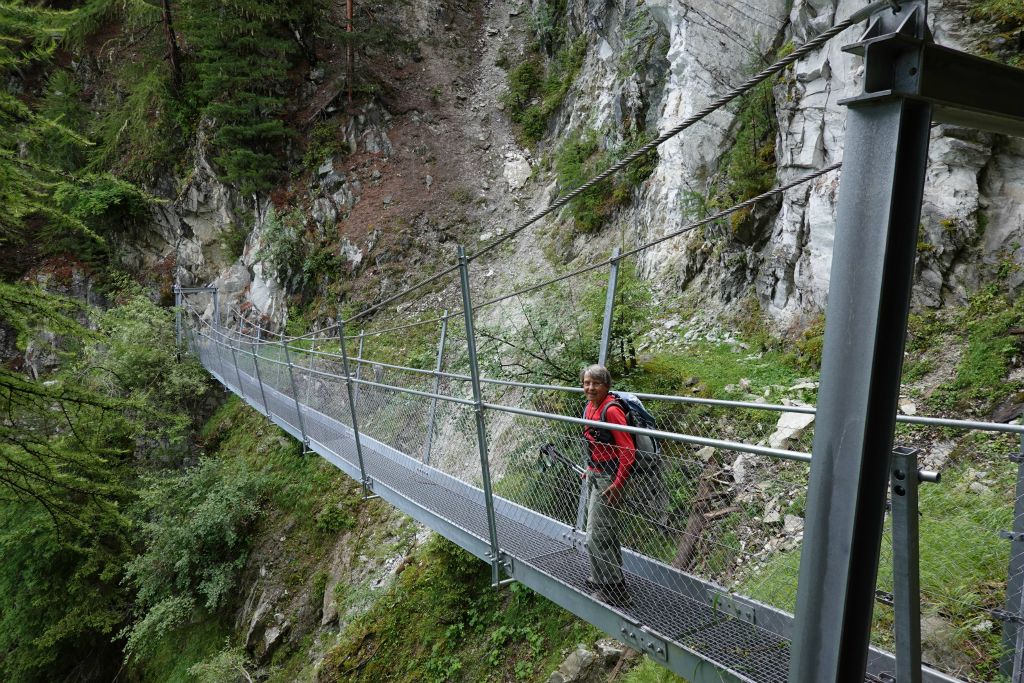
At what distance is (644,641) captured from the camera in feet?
5.94

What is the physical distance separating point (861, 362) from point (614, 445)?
45.5 inches

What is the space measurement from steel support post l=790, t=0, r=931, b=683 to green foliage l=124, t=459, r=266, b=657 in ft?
25.2

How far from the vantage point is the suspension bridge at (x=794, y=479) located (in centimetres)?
80

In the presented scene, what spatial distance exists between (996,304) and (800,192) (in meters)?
1.51

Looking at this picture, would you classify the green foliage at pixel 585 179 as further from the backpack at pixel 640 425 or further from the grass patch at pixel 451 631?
the backpack at pixel 640 425

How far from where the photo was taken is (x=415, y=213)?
1125 cm

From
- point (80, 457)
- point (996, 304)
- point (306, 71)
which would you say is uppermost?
point (306, 71)

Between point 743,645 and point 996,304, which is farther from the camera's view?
point 996,304

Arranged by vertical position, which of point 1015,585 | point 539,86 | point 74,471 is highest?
point 539,86

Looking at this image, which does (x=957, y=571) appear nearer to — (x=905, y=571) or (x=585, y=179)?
(x=905, y=571)

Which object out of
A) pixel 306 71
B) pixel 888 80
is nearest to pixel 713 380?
pixel 888 80

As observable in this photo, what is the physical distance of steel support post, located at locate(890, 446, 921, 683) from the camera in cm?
95

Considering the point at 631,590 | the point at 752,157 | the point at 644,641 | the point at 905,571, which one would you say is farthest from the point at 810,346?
the point at 905,571

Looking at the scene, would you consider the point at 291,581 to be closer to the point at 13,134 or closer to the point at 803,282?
the point at 13,134
